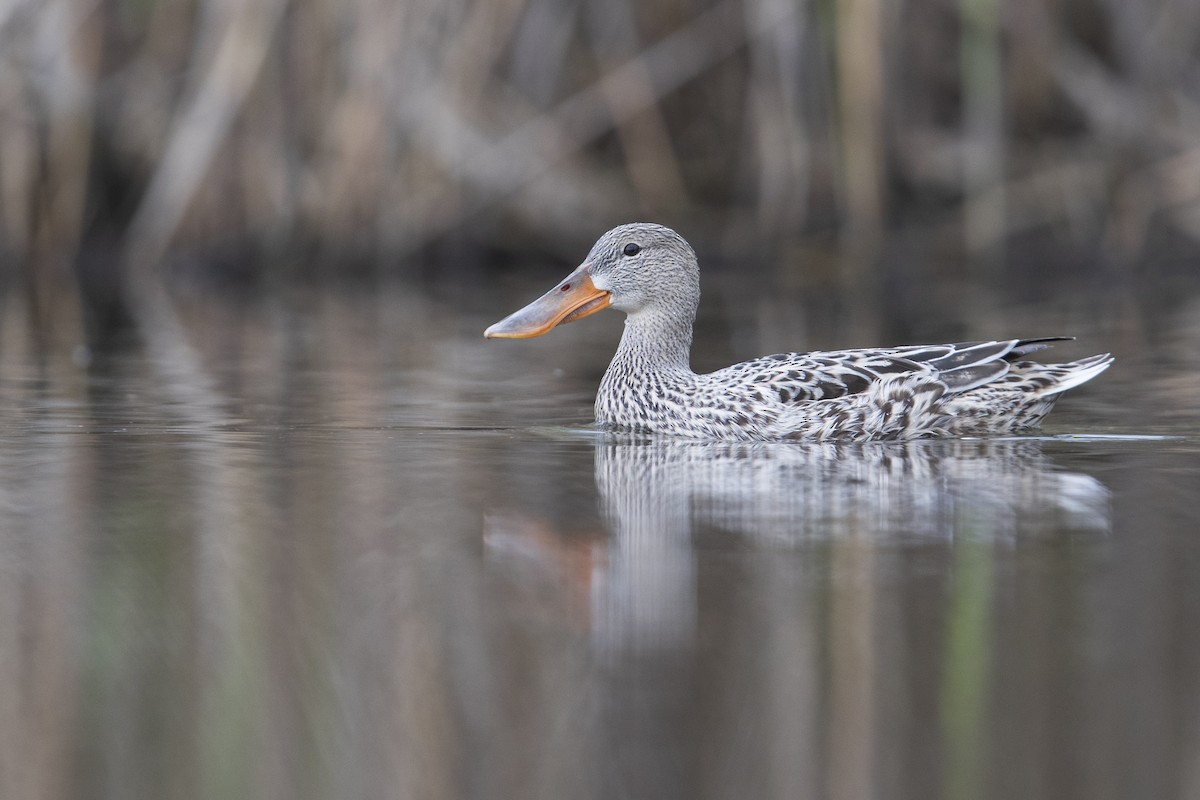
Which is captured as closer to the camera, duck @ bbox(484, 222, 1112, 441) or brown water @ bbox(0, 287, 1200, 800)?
brown water @ bbox(0, 287, 1200, 800)

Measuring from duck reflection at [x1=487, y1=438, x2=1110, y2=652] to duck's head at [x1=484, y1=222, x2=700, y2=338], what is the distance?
977 mm

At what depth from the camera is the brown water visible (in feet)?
10.5

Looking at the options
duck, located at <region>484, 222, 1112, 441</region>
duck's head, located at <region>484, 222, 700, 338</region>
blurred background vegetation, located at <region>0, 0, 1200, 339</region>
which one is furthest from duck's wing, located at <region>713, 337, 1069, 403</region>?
blurred background vegetation, located at <region>0, 0, 1200, 339</region>

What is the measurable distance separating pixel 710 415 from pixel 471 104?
7.26 m

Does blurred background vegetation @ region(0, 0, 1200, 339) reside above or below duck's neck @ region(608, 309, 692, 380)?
above

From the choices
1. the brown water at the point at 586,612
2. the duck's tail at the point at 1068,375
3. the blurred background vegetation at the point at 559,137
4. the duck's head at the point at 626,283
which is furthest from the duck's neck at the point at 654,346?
the blurred background vegetation at the point at 559,137

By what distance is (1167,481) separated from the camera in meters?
5.80

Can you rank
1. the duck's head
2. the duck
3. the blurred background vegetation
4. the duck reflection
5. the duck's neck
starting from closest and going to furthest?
the duck reflection < the duck < the duck's neck < the duck's head < the blurred background vegetation

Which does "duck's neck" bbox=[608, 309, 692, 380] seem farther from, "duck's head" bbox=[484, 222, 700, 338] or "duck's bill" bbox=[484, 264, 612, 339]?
"duck's bill" bbox=[484, 264, 612, 339]

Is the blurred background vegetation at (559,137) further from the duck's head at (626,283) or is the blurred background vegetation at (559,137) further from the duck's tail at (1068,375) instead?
the duck's tail at (1068,375)

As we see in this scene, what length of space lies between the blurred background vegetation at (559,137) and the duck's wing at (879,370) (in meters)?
6.41

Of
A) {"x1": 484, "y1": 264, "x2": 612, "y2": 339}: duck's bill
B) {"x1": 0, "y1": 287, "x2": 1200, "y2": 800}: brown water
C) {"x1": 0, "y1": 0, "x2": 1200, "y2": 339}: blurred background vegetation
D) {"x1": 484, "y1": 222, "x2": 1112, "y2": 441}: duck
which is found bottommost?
{"x1": 0, "y1": 287, "x2": 1200, "y2": 800}: brown water

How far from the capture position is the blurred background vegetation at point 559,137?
44.1 ft

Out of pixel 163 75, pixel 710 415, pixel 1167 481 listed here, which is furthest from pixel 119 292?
pixel 1167 481
